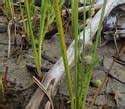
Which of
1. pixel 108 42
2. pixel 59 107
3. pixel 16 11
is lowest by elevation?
pixel 59 107

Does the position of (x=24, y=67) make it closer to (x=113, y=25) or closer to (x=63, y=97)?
(x=63, y=97)

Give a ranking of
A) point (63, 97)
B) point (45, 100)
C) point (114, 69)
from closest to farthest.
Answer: point (45, 100)
point (63, 97)
point (114, 69)

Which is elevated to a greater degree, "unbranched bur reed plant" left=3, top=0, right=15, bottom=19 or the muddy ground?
"unbranched bur reed plant" left=3, top=0, right=15, bottom=19

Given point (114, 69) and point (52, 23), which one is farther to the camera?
point (52, 23)

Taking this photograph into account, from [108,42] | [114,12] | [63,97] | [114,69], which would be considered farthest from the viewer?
[114,12]

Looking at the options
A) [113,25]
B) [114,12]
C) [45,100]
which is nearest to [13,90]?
[45,100]

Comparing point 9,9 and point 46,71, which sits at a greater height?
point 9,9

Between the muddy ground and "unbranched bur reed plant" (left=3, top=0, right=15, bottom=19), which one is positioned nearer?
the muddy ground

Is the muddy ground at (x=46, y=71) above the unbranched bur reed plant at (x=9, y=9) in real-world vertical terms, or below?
below

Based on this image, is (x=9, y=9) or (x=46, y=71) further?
(x=9, y=9)

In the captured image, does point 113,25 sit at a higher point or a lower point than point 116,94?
higher

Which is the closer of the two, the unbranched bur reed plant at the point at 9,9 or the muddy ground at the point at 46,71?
the muddy ground at the point at 46,71
